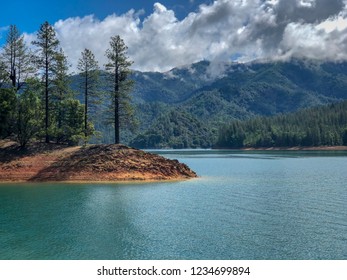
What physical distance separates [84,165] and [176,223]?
39.2 m

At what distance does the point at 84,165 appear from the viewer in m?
67.9

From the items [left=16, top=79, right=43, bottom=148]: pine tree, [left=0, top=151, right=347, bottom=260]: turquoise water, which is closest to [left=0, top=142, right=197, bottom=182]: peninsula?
[left=16, top=79, right=43, bottom=148]: pine tree

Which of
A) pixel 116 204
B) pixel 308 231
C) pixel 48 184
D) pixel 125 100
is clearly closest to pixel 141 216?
pixel 116 204

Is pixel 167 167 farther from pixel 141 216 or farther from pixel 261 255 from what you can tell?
pixel 261 255

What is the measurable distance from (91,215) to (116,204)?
637cm

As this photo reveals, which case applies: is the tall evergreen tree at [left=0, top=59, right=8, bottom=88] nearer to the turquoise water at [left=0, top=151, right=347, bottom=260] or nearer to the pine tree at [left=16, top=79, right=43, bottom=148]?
the pine tree at [left=16, top=79, right=43, bottom=148]

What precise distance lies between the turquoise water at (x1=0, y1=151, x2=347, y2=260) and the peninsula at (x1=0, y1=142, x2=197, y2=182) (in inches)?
512

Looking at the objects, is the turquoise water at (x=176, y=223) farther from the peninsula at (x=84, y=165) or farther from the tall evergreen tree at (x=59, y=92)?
the tall evergreen tree at (x=59, y=92)

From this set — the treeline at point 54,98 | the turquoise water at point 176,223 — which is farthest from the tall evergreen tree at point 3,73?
the turquoise water at point 176,223

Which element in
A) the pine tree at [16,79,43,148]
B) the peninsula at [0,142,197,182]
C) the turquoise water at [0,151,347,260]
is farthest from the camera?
the pine tree at [16,79,43,148]

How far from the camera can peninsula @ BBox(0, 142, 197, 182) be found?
2606 inches

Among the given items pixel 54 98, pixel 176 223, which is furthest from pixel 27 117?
pixel 176 223

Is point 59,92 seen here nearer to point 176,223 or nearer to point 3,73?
point 3,73

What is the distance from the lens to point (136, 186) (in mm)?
58969
